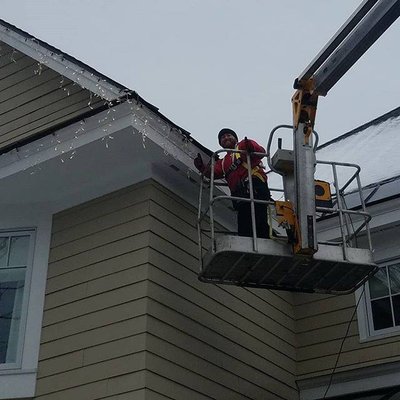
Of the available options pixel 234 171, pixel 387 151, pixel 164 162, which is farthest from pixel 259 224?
pixel 387 151

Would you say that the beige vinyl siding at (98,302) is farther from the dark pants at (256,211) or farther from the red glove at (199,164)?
the dark pants at (256,211)

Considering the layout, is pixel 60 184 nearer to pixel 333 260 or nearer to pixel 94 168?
pixel 94 168

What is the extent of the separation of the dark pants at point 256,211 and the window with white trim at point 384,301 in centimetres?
257

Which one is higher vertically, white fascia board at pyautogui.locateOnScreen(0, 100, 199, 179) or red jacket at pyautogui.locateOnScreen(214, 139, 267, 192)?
white fascia board at pyautogui.locateOnScreen(0, 100, 199, 179)

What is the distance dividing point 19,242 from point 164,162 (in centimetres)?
194

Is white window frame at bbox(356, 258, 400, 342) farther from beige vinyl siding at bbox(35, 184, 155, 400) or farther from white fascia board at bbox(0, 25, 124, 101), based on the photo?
white fascia board at bbox(0, 25, 124, 101)

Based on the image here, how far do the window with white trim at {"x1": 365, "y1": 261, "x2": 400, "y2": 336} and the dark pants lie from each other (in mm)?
2565

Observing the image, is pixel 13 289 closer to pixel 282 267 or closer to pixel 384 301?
pixel 282 267

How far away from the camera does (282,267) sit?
7.86m

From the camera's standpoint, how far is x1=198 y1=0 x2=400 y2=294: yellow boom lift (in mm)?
7457

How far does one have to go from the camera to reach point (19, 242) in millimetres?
9219

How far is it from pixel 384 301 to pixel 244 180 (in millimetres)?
2915

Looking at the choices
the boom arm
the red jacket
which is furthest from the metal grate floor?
the red jacket

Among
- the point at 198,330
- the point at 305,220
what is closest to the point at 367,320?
the point at 198,330
